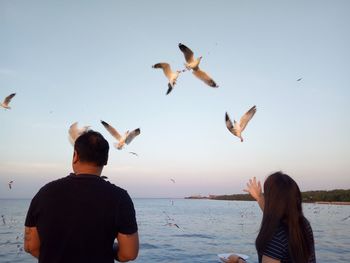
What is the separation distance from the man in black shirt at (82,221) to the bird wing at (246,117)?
18.2ft

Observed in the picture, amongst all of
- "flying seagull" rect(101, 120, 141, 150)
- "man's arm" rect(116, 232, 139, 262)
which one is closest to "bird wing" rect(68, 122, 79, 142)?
"man's arm" rect(116, 232, 139, 262)

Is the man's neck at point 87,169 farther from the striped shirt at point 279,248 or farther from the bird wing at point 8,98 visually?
the bird wing at point 8,98

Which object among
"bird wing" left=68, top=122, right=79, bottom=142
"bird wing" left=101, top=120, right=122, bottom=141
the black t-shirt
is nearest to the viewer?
the black t-shirt

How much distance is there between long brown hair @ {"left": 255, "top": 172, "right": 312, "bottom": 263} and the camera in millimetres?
3080

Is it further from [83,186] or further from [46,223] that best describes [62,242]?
[83,186]

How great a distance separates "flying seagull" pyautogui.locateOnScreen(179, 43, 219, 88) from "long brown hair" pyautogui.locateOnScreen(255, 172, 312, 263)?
501 cm

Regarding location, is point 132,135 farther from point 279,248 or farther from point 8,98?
point 279,248

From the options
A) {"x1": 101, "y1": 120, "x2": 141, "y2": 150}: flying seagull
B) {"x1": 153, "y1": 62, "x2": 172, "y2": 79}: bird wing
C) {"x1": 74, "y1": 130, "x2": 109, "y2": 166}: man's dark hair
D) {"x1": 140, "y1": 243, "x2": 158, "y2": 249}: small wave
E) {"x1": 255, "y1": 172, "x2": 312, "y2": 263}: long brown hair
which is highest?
{"x1": 153, "y1": 62, "x2": 172, "y2": 79}: bird wing

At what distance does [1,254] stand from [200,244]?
9702mm

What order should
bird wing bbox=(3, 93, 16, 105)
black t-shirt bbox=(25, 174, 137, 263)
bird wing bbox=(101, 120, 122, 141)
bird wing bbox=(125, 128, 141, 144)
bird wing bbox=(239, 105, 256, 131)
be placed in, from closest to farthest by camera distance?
black t-shirt bbox=(25, 174, 137, 263) → bird wing bbox=(239, 105, 256, 131) → bird wing bbox=(125, 128, 141, 144) → bird wing bbox=(101, 120, 122, 141) → bird wing bbox=(3, 93, 16, 105)

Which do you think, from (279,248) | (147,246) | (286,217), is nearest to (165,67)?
(286,217)

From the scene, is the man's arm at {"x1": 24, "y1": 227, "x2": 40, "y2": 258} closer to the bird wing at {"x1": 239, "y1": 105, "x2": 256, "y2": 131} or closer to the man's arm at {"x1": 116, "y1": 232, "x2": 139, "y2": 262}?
the man's arm at {"x1": 116, "y1": 232, "x2": 139, "y2": 262}

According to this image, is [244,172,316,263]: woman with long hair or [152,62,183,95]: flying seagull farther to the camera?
[152,62,183,95]: flying seagull

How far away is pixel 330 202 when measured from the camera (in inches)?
3396
